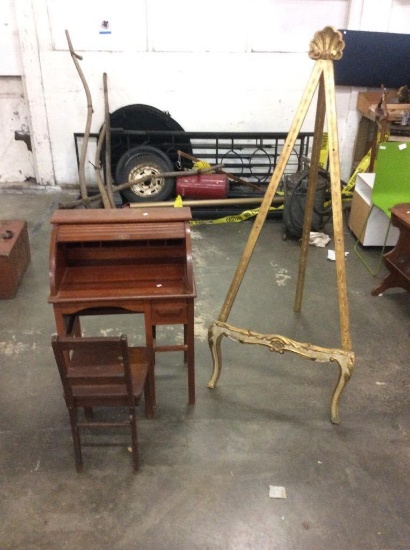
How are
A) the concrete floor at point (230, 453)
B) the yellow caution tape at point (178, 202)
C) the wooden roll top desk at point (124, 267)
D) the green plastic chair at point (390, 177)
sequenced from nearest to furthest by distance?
the concrete floor at point (230, 453) < the wooden roll top desk at point (124, 267) < the green plastic chair at point (390, 177) < the yellow caution tape at point (178, 202)

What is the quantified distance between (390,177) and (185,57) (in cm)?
267

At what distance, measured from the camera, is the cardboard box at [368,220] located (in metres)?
4.09

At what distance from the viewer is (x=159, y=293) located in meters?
2.12

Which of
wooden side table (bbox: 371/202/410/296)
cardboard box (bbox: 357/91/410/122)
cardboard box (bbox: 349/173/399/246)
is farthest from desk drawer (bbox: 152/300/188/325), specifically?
cardboard box (bbox: 357/91/410/122)

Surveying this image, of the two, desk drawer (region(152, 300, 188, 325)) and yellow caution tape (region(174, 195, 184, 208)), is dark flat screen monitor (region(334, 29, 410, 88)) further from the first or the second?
desk drawer (region(152, 300, 188, 325))

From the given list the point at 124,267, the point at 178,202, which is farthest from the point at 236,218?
the point at 124,267

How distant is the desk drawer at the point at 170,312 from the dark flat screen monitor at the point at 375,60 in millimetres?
4097

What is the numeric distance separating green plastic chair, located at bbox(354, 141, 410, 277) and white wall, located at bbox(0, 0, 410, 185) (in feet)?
6.09

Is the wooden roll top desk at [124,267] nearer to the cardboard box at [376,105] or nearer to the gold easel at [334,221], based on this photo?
the gold easel at [334,221]

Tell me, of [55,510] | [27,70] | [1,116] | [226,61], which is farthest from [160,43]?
[55,510]

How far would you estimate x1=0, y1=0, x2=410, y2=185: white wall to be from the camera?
4957 mm

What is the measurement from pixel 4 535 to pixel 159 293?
113 centimetres

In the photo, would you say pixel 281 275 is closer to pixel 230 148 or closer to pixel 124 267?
pixel 124 267

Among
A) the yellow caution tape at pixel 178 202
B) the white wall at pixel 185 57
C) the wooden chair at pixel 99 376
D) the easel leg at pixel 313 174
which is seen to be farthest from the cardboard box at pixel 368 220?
the wooden chair at pixel 99 376
